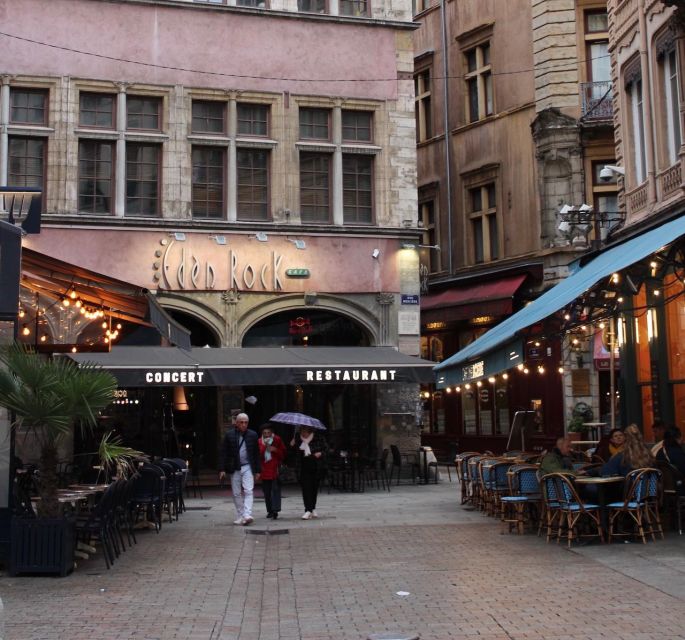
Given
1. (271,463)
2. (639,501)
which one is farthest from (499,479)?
(271,463)

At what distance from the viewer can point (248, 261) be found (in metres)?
22.9

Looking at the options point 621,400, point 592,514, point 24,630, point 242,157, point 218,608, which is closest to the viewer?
point 24,630

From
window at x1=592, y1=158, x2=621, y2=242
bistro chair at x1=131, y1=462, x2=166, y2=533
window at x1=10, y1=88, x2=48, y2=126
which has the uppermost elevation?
window at x1=10, y1=88, x2=48, y2=126

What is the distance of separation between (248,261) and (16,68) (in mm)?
6403

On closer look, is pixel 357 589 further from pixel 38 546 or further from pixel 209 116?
pixel 209 116

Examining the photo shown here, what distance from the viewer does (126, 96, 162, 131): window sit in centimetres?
2294

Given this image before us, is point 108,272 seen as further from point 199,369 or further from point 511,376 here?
point 511,376

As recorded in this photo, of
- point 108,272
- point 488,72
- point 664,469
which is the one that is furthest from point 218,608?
point 488,72

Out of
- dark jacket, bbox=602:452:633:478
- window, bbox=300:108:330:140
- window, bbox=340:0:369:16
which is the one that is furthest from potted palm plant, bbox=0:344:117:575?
window, bbox=340:0:369:16

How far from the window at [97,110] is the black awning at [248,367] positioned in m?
5.14

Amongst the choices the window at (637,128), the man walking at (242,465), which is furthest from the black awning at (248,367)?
the window at (637,128)

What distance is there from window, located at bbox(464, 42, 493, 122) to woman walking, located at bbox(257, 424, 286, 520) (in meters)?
17.8

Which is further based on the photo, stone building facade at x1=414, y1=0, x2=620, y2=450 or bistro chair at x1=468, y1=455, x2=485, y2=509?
stone building facade at x1=414, y1=0, x2=620, y2=450

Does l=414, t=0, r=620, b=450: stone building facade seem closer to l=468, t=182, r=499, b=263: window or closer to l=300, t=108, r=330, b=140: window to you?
l=468, t=182, r=499, b=263: window
